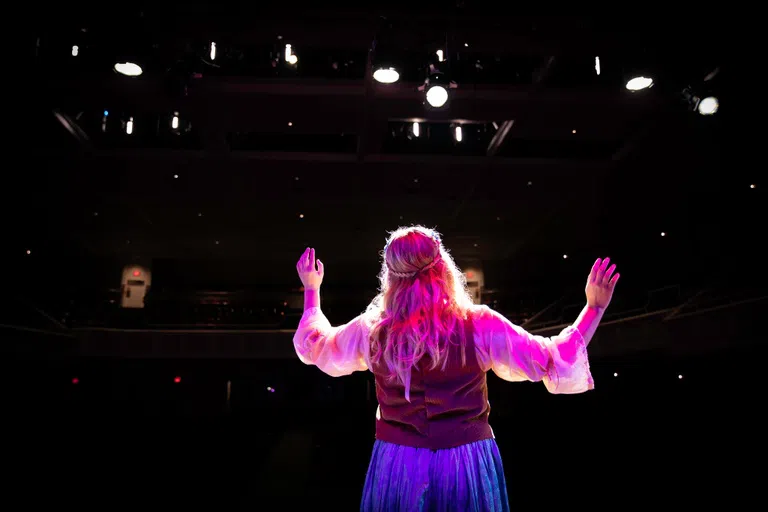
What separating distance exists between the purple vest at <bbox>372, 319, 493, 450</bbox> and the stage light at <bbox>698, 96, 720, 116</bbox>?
4.62 metres

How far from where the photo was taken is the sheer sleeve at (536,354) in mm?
1374

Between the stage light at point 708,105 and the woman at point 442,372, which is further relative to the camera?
the stage light at point 708,105

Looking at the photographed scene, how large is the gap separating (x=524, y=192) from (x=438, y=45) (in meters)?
5.49

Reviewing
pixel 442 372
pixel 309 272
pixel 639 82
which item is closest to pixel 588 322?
pixel 442 372

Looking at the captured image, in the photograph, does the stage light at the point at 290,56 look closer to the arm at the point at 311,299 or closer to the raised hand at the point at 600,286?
the arm at the point at 311,299

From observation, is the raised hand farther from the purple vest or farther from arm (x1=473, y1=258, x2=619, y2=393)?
the purple vest

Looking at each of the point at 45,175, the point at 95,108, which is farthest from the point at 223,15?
the point at 45,175

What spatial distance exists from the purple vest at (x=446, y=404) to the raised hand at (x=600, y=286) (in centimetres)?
35

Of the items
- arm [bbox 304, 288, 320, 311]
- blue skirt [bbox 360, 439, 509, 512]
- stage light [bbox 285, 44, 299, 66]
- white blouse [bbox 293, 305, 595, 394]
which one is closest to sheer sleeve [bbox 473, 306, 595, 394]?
white blouse [bbox 293, 305, 595, 394]

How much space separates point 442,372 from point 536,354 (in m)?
0.25

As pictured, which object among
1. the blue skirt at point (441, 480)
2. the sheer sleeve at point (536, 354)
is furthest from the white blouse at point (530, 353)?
the blue skirt at point (441, 480)

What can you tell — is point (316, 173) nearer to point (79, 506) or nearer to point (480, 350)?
point (79, 506)

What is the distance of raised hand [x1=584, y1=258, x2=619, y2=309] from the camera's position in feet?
4.66

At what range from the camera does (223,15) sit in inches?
192
